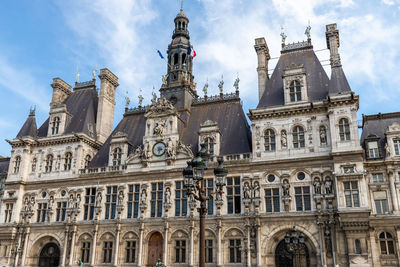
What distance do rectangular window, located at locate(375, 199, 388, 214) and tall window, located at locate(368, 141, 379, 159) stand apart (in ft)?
13.6

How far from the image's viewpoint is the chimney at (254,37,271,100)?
43.2 metres

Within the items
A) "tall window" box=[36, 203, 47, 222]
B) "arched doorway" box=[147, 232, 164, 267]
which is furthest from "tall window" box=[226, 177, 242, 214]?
"tall window" box=[36, 203, 47, 222]

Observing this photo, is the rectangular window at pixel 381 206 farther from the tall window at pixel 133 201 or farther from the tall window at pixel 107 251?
the tall window at pixel 107 251

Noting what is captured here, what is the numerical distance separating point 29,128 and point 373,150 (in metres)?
39.7

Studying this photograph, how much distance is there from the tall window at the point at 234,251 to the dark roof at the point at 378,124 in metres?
15.7

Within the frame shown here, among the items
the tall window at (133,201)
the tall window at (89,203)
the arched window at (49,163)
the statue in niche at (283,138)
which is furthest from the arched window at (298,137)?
the arched window at (49,163)

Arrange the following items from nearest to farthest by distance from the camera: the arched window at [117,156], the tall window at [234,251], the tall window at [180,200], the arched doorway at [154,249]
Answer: the tall window at [234,251], the arched doorway at [154,249], the tall window at [180,200], the arched window at [117,156]

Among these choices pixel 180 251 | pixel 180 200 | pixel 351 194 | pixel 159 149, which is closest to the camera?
pixel 351 194

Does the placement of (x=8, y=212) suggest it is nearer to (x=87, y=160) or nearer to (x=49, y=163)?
(x=49, y=163)

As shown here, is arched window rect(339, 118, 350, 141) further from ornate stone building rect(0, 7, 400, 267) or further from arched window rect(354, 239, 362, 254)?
arched window rect(354, 239, 362, 254)

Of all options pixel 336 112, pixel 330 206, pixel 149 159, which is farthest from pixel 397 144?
pixel 149 159

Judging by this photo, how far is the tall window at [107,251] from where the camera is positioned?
40.0m

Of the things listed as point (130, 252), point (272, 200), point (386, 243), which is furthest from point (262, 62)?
point (130, 252)

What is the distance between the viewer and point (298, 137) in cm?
3697
